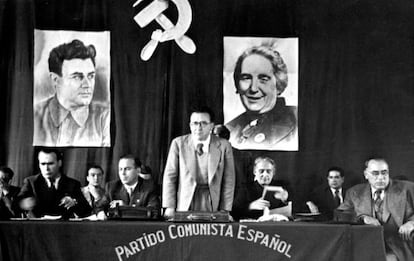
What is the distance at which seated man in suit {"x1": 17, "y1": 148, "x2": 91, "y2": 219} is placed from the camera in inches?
218

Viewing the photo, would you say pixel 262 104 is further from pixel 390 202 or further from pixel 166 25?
pixel 390 202

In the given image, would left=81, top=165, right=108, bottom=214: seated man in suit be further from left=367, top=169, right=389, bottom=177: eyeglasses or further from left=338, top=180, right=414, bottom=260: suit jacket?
left=367, top=169, right=389, bottom=177: eyeglasses

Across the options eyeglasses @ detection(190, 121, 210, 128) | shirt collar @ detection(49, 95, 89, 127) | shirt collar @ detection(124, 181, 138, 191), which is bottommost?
shirt collar @ detection(124, 181, 138, 191)

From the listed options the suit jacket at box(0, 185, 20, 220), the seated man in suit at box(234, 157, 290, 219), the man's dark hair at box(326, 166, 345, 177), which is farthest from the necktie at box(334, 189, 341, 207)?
the suit jacket at box(0, 185, 20, 220)

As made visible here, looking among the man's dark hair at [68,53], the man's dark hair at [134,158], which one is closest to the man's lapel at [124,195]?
the man's dark hair at [134,158]

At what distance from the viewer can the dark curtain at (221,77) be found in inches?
220

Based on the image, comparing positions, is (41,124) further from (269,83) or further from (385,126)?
(385,126)

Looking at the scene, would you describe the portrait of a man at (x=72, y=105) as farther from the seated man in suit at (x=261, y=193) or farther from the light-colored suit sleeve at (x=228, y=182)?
the seated man in suit at (x=261, y=193)

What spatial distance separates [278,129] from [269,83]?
0.41m

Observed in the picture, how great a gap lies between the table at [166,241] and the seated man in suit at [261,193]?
1022 mm

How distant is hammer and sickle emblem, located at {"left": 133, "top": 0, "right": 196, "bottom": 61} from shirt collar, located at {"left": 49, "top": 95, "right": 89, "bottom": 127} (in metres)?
0.70

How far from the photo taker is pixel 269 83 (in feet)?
18.6

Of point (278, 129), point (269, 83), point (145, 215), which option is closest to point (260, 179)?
point (278, 129)

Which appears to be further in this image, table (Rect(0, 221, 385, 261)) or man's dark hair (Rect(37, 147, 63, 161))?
man's dark hair (Rect(37, 147, 63, 161))
